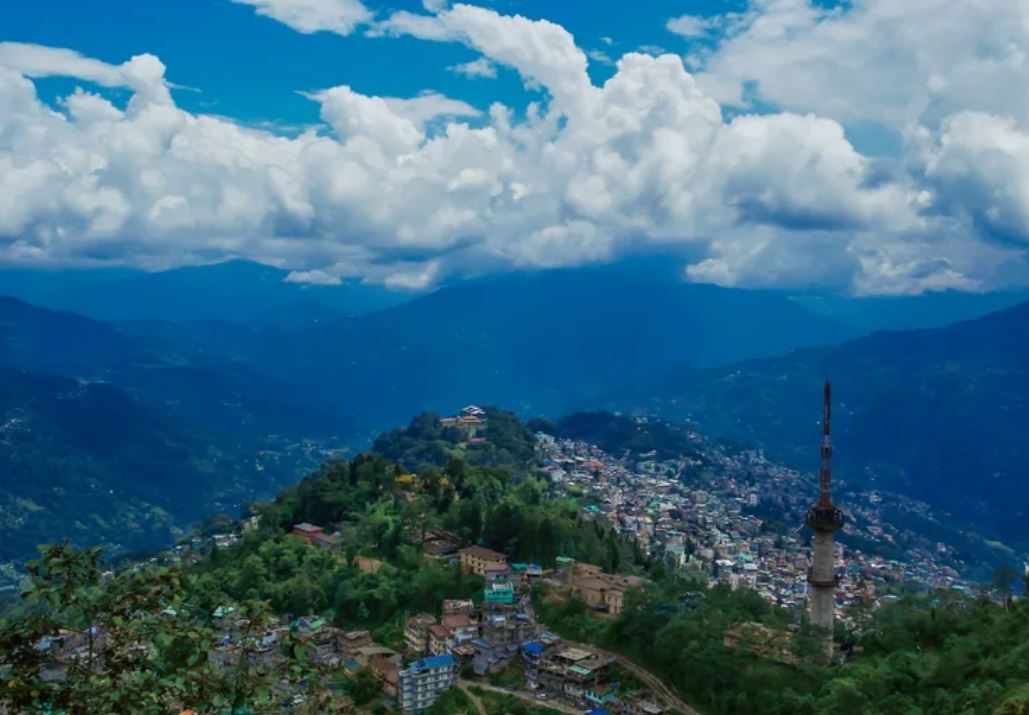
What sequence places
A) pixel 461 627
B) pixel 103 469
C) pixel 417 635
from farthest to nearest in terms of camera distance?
pixel 103 469 → pixel 417 635 → pixel 461 627

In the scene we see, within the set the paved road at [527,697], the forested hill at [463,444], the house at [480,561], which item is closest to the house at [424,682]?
the paved road at [527,697]

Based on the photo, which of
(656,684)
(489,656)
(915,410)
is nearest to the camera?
(656,684)

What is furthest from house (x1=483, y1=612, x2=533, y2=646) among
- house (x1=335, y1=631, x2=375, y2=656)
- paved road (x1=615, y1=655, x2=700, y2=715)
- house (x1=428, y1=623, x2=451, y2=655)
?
house (x1=335, y1=631, x2=375, y2=656)

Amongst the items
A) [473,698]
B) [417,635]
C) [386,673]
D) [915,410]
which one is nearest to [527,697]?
[473,698]

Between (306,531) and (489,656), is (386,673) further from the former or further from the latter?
(306,531)

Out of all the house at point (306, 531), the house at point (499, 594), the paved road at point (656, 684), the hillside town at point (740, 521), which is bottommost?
the hillside town at point (740, 521)

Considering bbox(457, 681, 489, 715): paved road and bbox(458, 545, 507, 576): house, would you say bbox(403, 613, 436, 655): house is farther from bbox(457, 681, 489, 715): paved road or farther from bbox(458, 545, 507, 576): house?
bbox(458, 545, 507, 576): house

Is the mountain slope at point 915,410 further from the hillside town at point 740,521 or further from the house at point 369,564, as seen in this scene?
the house at point 369,564
